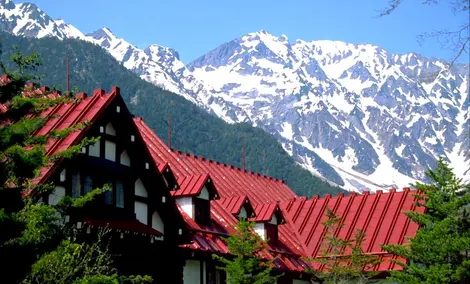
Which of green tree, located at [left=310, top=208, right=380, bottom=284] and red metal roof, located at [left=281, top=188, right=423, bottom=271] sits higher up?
red metal roof, located at [left=281, top=188, right=423, bottom=271]

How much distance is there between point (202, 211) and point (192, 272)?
8.09 ft

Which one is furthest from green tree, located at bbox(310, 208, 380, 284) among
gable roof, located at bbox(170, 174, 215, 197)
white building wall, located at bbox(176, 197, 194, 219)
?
white building wall, located at bbox(176, 197, 194, 219)

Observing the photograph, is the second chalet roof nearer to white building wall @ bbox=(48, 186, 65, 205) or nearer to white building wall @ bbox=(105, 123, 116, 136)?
white building wall @ bbox=(105, 123, 116, 136)

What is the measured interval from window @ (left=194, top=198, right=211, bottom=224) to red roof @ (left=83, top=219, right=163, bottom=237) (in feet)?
16.2

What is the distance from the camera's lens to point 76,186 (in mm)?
23000

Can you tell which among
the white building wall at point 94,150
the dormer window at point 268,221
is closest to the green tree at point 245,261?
the white building wall at point 94,150

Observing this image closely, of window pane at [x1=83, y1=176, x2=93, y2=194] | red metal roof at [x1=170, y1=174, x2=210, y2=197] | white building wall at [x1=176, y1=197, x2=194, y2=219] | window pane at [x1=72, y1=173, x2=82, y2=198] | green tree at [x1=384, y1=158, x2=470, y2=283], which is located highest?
green tree at [x1=384, y1=158, x2=470, y2=283]

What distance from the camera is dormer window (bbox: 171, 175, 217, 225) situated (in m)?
29.4

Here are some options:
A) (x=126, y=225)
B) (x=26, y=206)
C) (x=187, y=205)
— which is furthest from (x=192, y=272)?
(x=26, y=206)

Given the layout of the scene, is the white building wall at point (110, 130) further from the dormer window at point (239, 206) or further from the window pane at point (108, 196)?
the dormer window at point (239, 206)

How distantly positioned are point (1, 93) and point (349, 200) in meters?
23.7

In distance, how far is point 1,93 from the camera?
57.4 feet

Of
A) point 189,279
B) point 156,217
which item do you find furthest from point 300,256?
point 156,217

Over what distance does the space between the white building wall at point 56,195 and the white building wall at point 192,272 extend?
265 inches
